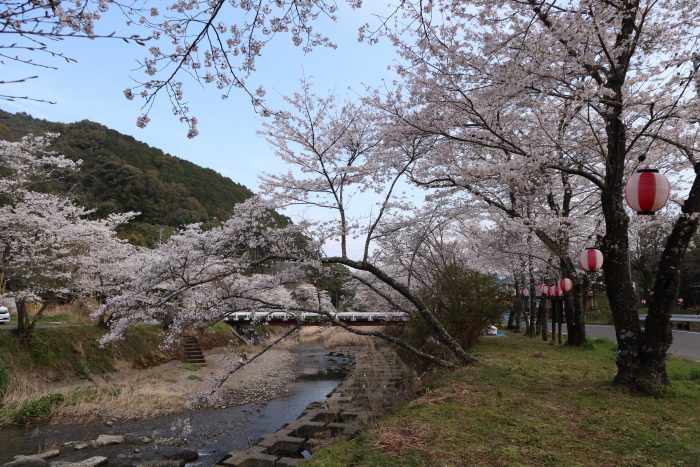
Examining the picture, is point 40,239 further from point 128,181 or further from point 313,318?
point 128,181

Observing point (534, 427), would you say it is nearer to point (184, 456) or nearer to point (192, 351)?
point (184, 456)

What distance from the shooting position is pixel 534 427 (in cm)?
479

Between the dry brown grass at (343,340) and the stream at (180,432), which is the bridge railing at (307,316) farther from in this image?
the dry brown grass at (343,340)

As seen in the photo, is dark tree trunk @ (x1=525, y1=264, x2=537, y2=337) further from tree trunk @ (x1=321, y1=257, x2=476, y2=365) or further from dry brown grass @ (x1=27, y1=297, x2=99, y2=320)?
dry brown grass @ (x1=27, y1=297, x2=99, y2=320)

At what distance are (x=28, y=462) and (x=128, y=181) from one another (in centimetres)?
3870

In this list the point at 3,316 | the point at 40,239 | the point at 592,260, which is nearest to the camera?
the point at 592,260

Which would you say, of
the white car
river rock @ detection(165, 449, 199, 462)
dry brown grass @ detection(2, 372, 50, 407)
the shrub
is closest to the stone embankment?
river rock @ detection(165, 449, 199, 462)

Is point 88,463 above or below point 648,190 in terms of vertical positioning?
below

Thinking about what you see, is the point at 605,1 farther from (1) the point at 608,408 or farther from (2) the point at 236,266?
(2) the point at 236,266

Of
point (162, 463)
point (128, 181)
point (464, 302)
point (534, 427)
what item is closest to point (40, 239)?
point (162, 463)

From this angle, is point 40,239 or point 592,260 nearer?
point 592,260

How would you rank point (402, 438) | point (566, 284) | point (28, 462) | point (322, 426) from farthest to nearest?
point (566, 284)
point (322, 426)
point (28, 462)
point (402, 438)

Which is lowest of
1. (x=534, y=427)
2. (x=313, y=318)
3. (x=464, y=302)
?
(x=534, y=427)

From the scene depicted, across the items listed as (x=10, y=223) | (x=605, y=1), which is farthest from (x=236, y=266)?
(x=10, y=223)
